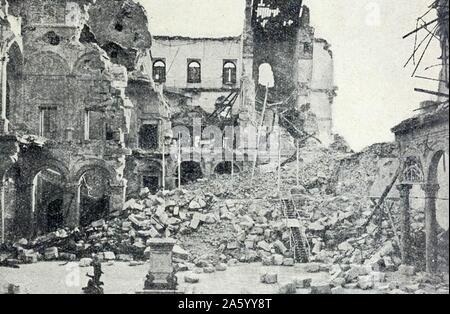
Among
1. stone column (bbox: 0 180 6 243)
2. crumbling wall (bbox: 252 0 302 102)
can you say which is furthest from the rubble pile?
crumbling wall (bbox: 252 0 302 102)

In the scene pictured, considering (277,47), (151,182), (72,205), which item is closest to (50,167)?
(72,205)

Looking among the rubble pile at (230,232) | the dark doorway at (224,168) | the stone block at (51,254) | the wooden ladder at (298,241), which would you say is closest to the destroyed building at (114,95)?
the dark doorway at (224,168)

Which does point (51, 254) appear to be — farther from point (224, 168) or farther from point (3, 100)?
point (224, 168)

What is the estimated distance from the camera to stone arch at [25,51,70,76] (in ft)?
65.6

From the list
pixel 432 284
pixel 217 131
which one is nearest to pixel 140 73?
pixel 217 131

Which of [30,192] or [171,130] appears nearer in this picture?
[30,192]

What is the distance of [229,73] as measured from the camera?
33.1 m

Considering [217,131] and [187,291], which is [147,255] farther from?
[217,131]

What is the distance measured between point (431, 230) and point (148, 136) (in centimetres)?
1717

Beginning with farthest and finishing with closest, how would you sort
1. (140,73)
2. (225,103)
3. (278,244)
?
(225,103)
(140,73)
(278,244)

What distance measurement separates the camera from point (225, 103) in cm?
3203

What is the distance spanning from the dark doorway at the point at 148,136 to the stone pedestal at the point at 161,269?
47.9 feet

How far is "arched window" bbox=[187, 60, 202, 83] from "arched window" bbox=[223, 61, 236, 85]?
1.61 meters

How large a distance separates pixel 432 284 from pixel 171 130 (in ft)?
60.4
